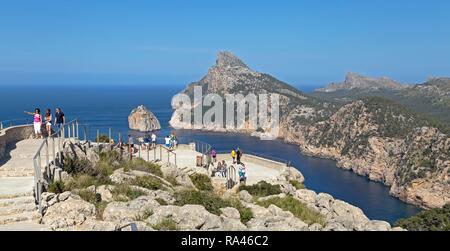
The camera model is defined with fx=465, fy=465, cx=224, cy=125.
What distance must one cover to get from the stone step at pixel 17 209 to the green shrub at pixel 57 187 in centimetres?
140

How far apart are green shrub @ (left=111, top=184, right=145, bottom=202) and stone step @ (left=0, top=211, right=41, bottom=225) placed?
8.62 ft

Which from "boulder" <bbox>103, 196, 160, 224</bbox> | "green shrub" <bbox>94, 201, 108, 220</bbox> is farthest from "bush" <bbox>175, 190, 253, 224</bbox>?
"green shrub" <bbox>94, 201, 108, 220</bbox>

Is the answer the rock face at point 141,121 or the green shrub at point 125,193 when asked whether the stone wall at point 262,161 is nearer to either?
the green shrub at point 125,193

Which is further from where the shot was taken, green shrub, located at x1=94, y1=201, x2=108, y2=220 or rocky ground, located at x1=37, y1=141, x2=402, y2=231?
green shrub, located at x1=94, y1=201, x2=108, y2=220

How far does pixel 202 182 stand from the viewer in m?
20.9

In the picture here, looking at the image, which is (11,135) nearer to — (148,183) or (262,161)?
(148,183)

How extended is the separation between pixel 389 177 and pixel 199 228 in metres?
91.8

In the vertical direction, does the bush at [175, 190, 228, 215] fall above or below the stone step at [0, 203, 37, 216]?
below

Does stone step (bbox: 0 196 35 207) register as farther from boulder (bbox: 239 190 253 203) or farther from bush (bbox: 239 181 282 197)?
bush (bbox: 239 181 282 197)

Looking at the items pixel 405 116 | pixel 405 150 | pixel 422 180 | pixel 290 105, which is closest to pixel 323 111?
pixel 290 105

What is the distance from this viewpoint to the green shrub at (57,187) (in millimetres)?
12352

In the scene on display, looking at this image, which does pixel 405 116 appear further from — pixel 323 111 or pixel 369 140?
pixel 323 111

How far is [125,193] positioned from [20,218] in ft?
12.0

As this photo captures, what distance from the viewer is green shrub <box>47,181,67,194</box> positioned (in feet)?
40.5
